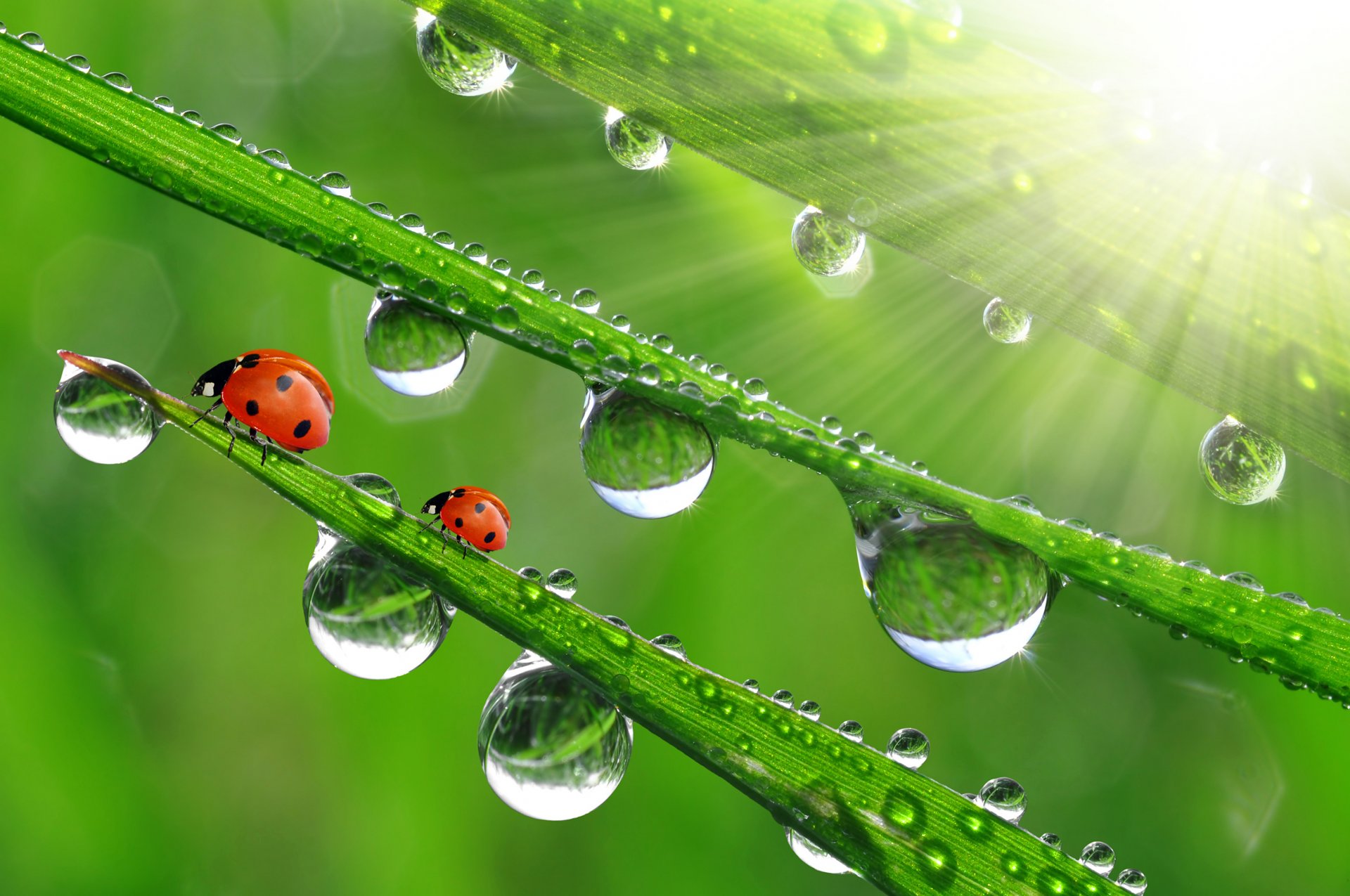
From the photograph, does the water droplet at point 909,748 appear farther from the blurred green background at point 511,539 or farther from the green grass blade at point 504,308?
the blurred green background at point 511,539

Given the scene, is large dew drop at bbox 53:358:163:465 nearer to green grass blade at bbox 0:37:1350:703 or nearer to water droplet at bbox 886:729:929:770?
green grass blade at bbox 0:37:1350:703

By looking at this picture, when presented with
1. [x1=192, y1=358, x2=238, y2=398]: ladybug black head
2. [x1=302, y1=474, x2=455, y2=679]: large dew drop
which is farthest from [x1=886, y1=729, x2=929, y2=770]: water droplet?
[x1=192, y1=358, x2=238, y2=398]: ladybug black head

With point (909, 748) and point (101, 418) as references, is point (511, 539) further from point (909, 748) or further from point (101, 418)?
point (909, 748)

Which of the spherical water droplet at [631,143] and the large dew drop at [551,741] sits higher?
the spherical water droplet at [631,143]

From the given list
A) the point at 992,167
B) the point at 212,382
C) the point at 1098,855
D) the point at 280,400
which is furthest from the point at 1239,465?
the point at 212,382

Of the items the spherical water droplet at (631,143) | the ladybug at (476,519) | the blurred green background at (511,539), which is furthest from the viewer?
the blurred green background at (511,539)

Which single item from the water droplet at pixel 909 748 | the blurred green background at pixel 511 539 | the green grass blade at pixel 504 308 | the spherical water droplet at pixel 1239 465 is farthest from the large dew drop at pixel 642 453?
the blurred green background at pixel 511 539
